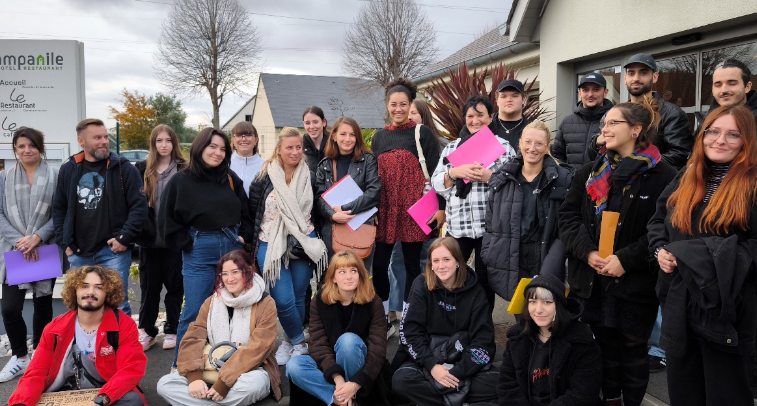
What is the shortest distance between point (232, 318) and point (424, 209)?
5.63ft

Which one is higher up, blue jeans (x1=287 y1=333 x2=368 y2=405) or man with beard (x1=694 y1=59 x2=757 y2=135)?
man with beard (x1=694 y1=59 x2=757 y2=135)

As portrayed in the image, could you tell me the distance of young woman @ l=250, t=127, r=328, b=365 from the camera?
13.5 feet

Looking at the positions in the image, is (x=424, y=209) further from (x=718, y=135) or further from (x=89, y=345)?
(x=89, y=345)

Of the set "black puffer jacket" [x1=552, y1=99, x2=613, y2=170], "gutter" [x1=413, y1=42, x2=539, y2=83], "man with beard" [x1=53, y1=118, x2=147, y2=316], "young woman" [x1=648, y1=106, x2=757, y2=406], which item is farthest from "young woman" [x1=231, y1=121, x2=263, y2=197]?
"gutter" [x1=413, y1=42, x2=539, y2=83]

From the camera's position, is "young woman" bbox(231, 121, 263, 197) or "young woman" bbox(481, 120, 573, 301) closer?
"young woman" bbox(481, 120, 573, 301)

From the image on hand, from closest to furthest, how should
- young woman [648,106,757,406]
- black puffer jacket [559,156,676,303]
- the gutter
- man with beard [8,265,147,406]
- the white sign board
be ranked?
young woman [648,106,757,406], black puffer jacket [559,156,676,303], man with beard [8,265,147,406], the white sign board, the gutter

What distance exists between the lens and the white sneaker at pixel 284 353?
4.30 meters

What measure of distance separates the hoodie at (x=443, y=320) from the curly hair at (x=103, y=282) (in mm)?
2005

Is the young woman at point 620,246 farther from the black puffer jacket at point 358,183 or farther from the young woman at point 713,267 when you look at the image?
the black puffer jacket at point 358,183

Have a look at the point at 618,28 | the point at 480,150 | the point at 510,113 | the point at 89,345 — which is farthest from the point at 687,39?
the point at 89,345

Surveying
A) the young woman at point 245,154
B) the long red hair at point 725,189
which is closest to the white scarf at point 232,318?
the young woman at point 245,154

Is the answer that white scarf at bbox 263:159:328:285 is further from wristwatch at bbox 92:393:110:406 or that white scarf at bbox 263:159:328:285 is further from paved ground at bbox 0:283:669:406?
wristwatch at bbox 92:393:110:406

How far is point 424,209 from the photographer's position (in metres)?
4.30

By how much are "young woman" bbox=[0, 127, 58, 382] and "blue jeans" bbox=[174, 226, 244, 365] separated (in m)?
1.23
